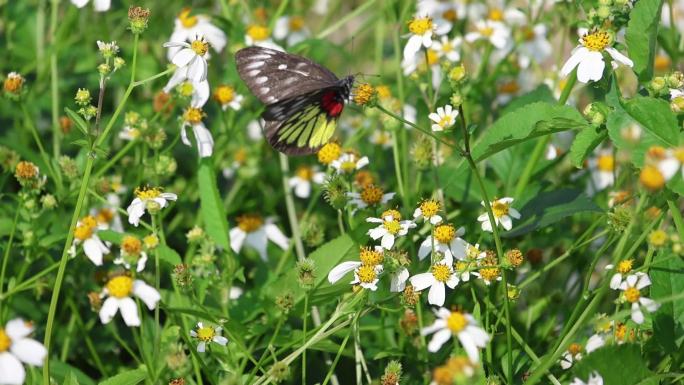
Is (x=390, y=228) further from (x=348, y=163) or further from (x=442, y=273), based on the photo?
(x=348, y=163)

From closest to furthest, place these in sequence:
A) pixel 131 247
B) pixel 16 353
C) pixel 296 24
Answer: pixel 16 353 → pixel 131 247 → pixel 296 24

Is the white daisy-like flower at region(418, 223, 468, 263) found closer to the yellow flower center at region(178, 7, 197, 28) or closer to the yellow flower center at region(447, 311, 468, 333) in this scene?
the yellow flower center at region(447, 311, 468, 333)

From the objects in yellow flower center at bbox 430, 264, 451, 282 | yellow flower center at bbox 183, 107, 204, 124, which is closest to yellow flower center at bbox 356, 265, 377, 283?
yellow flower center at bbox 430, 264, 451, 282

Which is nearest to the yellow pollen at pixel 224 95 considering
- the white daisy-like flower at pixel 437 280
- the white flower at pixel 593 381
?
the white daisy-like flower at pixel 437 280

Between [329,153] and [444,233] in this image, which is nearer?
[444,233]

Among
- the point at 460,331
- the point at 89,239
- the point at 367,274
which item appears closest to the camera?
the point at 460,331

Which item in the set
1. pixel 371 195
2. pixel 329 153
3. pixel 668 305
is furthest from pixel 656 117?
pixel 329 153

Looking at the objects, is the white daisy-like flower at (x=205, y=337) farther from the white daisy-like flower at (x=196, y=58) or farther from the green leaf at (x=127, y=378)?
the white daisy-like flower at (x=196, y=58)
